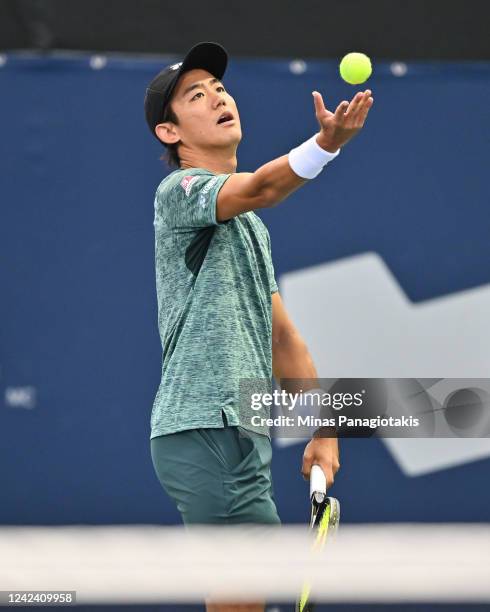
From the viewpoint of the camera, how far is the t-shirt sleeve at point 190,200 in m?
3.17

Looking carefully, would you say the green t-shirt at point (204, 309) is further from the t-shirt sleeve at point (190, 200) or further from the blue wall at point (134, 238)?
the blue wall at point (134, 238)

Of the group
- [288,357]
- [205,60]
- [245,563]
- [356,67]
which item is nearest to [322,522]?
[245,563]

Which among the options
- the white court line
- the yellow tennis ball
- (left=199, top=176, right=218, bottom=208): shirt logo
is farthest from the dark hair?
the white court line

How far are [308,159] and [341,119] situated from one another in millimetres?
121

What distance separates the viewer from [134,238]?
4.76 m

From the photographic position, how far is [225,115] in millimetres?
3486

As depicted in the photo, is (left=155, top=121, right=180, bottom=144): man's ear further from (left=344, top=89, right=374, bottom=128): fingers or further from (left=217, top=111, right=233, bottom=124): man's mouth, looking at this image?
(left=344, top=89, right=374, bottom=128): fingers

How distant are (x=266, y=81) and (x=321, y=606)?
6.32 ft

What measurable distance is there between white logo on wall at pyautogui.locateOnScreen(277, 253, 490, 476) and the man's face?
131cm

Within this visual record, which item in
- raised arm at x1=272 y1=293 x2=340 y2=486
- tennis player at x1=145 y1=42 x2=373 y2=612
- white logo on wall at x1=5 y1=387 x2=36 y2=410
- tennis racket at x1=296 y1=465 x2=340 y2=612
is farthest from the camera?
white logo on wall at x1=5 y1=387 x2=36 y2=410

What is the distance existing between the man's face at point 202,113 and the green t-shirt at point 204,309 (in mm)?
156

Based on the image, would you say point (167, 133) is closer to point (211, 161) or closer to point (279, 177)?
point (211, 161)

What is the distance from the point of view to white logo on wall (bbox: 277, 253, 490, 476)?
4727 mm

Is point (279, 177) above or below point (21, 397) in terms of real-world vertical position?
above
